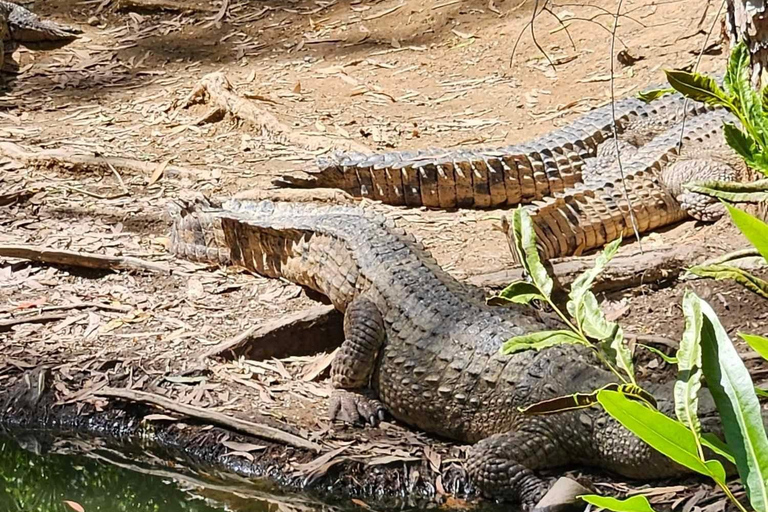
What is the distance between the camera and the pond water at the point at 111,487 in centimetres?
336

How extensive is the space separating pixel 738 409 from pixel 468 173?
4.08 metres

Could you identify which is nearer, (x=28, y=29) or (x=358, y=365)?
(x=358, y=365)

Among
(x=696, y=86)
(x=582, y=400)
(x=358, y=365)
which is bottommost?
(x=358, y=365)

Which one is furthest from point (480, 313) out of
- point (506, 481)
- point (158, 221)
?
point (158, 221)

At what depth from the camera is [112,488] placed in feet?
11.6

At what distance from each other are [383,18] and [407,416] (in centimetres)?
566

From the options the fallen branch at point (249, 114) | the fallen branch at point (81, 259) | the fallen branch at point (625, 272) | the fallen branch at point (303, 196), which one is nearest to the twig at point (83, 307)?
the fallen branch at point (81, 259)

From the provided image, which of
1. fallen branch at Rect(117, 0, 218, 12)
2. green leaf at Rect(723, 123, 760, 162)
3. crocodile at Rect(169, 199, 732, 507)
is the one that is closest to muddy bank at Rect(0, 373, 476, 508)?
crocodile at Rect(169, 199, 732, 507)

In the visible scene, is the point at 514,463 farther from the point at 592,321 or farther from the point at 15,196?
the point at 15,196

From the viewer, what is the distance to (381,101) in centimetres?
714

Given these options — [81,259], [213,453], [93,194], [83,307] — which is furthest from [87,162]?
[213,453]

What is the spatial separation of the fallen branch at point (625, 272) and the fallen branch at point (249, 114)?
6.66 feet

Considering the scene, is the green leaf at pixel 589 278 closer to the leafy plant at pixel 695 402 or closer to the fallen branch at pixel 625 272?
the leafy plant at pixel 695 402

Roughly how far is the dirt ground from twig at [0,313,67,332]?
14mm
